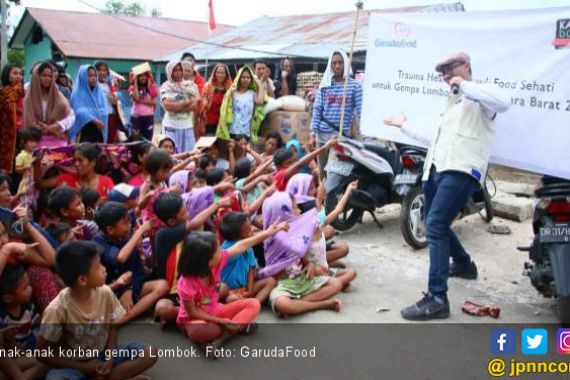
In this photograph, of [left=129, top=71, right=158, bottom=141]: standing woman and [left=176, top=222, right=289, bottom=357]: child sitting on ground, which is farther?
[left=129, top=71, right=158, bottom=141]: standing woman

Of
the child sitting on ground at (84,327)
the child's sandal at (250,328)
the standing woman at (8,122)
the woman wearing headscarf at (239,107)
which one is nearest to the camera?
the child sitting on ground at (84,327)

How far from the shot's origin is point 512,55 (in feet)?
13.0

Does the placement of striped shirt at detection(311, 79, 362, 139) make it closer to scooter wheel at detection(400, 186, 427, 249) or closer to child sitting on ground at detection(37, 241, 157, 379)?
scooter wheel at detection(400, 186, 427, 249)

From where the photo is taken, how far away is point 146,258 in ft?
13.1

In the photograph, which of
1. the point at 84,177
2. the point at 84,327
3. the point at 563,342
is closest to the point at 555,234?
the point at 563,342

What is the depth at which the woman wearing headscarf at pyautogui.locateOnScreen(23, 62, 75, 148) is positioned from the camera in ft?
18.8

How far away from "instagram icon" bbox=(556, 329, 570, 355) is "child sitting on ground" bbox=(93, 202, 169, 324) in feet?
8.25

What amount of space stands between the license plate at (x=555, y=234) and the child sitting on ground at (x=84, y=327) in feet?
8.38

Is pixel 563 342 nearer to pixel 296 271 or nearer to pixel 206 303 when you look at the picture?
pixel 296 271

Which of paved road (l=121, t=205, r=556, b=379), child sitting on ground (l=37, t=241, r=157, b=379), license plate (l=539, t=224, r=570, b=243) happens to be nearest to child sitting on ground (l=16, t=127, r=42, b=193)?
paved road (l=121, t=205, r=556, b=379)

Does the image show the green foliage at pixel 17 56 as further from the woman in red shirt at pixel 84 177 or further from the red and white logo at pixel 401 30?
the red and white logo at pixel 401 30

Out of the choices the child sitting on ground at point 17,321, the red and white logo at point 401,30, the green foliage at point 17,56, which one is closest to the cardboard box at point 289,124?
the red and white logo at point 401,30

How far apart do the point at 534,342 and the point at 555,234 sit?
0.70 m

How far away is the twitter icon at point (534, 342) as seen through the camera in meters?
3.26
